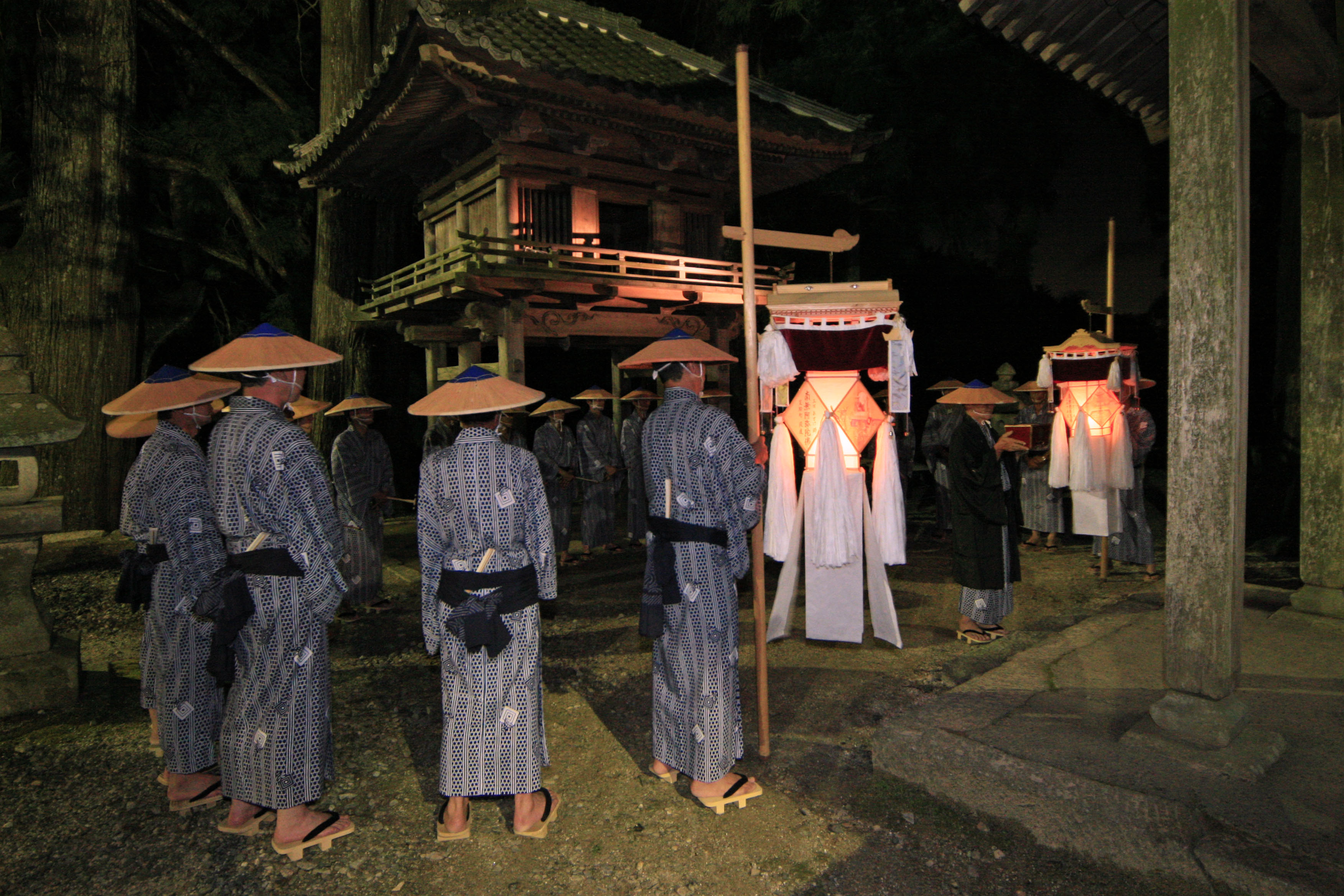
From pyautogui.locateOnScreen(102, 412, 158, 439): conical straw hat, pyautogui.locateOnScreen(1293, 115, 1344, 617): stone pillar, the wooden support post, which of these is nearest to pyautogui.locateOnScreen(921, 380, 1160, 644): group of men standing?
pyautogui.locateOnScreen(1293, 115, 1344, 617): stone pillar

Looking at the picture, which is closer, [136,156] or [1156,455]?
[136,156]

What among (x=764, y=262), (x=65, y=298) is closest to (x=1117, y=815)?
(x=65, y=298)

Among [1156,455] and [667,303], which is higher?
[667,303]

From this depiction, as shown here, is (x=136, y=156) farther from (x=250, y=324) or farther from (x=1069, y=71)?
(x=1069, y=71)

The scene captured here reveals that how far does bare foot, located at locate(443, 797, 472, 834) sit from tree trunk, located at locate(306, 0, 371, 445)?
932 cm

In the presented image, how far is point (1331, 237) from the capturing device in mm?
5102

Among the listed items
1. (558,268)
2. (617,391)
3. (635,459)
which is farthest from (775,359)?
(617,391)

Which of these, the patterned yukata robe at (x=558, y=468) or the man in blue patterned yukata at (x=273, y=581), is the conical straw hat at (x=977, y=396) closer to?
the man in blue patterned yukata at (x=273, y=581)

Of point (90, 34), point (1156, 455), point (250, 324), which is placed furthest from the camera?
point (1156, 455)

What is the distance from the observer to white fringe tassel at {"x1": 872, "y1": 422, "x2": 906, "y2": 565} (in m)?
5.50

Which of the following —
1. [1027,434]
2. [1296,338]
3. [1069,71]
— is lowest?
[1027,434]

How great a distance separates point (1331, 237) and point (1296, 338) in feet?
14.7

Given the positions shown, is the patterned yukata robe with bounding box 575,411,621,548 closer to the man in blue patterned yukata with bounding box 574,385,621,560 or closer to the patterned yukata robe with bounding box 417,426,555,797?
the man in blue patterned yukata with bounding box 574,385,621,560

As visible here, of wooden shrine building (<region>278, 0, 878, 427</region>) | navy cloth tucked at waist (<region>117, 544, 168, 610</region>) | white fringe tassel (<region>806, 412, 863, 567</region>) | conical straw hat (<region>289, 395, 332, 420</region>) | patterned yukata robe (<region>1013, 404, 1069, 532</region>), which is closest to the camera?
navy cloth tucked at waist (<region>117, 544, 168, 610</region>)
